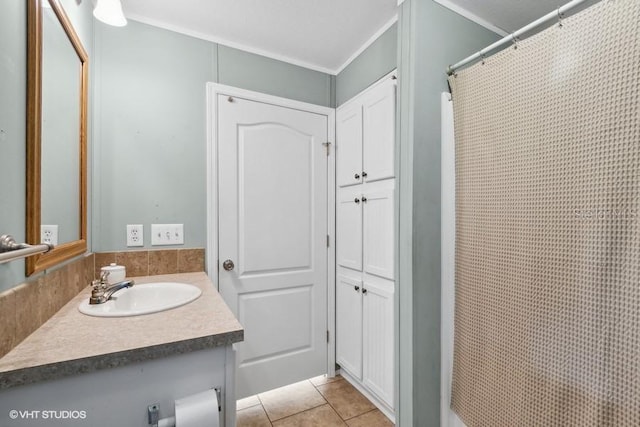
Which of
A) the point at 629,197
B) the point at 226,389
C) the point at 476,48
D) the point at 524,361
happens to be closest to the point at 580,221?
the point at 629,197

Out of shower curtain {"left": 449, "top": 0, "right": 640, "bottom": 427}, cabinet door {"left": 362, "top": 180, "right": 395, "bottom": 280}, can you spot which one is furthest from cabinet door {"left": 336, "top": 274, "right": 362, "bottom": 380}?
shower curtain {"left": 449, "top": 0, "right": 640, "bottom": 427}

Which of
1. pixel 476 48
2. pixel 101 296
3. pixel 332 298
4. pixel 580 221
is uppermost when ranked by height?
pixel 476 48

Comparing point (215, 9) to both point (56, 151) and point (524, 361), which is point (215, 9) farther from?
point (524, 361)

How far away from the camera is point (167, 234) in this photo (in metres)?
1.60

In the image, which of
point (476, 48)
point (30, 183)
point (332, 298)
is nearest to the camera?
point (30, 183)

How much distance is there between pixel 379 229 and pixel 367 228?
113 mm

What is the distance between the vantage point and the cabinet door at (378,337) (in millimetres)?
1594

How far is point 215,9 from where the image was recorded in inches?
59.3

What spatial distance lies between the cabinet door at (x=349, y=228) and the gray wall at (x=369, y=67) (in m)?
0.70

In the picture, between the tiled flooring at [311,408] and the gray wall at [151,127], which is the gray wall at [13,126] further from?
the tiled flooring at [311,408]

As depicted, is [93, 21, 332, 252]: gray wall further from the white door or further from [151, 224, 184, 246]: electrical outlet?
the white door

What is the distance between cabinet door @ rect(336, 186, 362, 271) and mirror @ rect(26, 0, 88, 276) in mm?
1452

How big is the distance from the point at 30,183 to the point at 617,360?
1801mm

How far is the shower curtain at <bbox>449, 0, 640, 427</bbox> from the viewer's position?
32.7 inches
